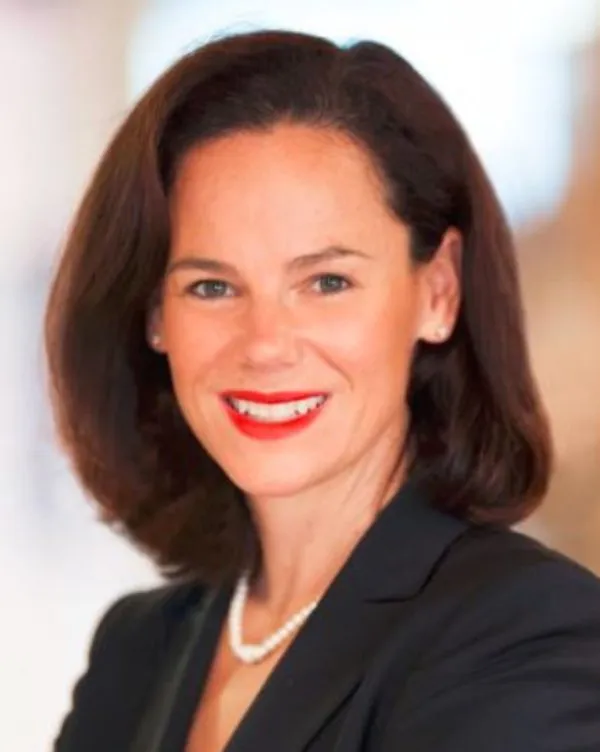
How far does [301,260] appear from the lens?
1.15 meters

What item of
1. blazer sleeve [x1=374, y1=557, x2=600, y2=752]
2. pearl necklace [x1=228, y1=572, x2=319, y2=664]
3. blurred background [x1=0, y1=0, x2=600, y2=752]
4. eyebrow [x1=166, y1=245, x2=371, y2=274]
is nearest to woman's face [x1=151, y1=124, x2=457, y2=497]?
eyebrow [x1=166, y1=245, x2=371, y2=274]

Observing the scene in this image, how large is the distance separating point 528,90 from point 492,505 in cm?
60

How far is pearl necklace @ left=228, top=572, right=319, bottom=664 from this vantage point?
1288 millimetres

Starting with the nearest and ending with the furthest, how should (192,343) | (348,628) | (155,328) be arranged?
(348,628), (192,343), (155,328)

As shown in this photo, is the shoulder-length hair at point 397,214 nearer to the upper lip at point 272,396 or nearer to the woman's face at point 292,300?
the woman's face at point 292,300

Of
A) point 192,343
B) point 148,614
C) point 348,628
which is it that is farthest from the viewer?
point 148,614

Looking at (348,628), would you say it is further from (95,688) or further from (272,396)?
(95,688)

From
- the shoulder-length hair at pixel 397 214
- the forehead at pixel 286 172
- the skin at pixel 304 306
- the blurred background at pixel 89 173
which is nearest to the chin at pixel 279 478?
the skin at pixel 304 306

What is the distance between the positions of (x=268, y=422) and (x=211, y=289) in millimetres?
124

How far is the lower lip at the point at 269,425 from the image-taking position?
47.2 inches

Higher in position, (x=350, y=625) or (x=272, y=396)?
(x=272, y=396)

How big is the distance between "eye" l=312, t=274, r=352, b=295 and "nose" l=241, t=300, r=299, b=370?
33 mm

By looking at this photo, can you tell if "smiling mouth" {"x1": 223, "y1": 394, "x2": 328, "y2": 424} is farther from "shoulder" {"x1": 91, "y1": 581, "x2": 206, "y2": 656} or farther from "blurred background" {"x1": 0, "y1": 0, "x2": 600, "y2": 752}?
"blurred background" {"x1": 0, "y1": 0, "x2": 600, "y2": 752}

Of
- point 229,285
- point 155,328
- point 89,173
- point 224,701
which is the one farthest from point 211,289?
point 89,173
